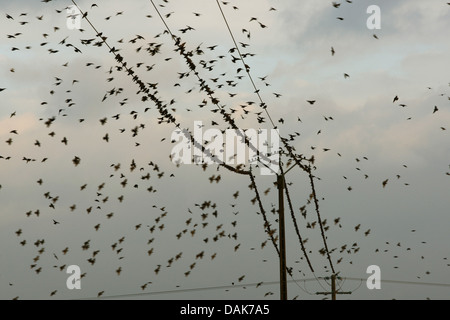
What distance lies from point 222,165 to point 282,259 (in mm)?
3504

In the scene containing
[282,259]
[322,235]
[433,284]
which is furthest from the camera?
[433,284]

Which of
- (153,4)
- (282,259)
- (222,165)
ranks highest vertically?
(153,4)

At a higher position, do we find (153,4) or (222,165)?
(153,4)
